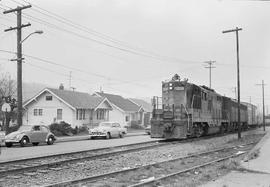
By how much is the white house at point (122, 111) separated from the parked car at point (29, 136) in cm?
3927

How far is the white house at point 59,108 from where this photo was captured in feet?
174

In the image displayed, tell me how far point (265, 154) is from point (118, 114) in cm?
5285

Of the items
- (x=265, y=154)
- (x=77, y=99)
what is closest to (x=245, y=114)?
(x=77, y=99)

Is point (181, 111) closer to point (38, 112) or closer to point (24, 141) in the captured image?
point (24, 141)

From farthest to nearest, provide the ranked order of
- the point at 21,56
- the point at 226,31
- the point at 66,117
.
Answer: the point at 66,117 → the point at 226,31 → the point at 21,56

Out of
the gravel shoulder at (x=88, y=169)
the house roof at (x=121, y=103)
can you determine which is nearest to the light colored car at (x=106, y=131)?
the gravel shoulder at (x=88, y=169)

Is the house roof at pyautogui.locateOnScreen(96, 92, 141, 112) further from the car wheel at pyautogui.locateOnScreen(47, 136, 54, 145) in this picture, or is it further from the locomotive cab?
the locomotive cab

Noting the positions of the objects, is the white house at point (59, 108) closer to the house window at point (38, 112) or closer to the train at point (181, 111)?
the house window at point (38, 112)

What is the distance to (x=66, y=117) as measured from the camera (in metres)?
53.3

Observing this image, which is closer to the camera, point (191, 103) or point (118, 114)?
point (191, 103)

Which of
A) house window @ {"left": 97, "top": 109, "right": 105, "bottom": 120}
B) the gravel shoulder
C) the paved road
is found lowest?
the paved road

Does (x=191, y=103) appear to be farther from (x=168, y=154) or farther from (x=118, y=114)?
(x=118, y=114)

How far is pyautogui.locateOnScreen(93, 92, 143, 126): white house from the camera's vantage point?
68.1 meters

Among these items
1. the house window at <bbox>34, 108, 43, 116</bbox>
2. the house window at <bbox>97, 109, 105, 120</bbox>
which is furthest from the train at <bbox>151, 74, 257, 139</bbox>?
the house window at <bbox>97, 109, 105, 120</bbox>
